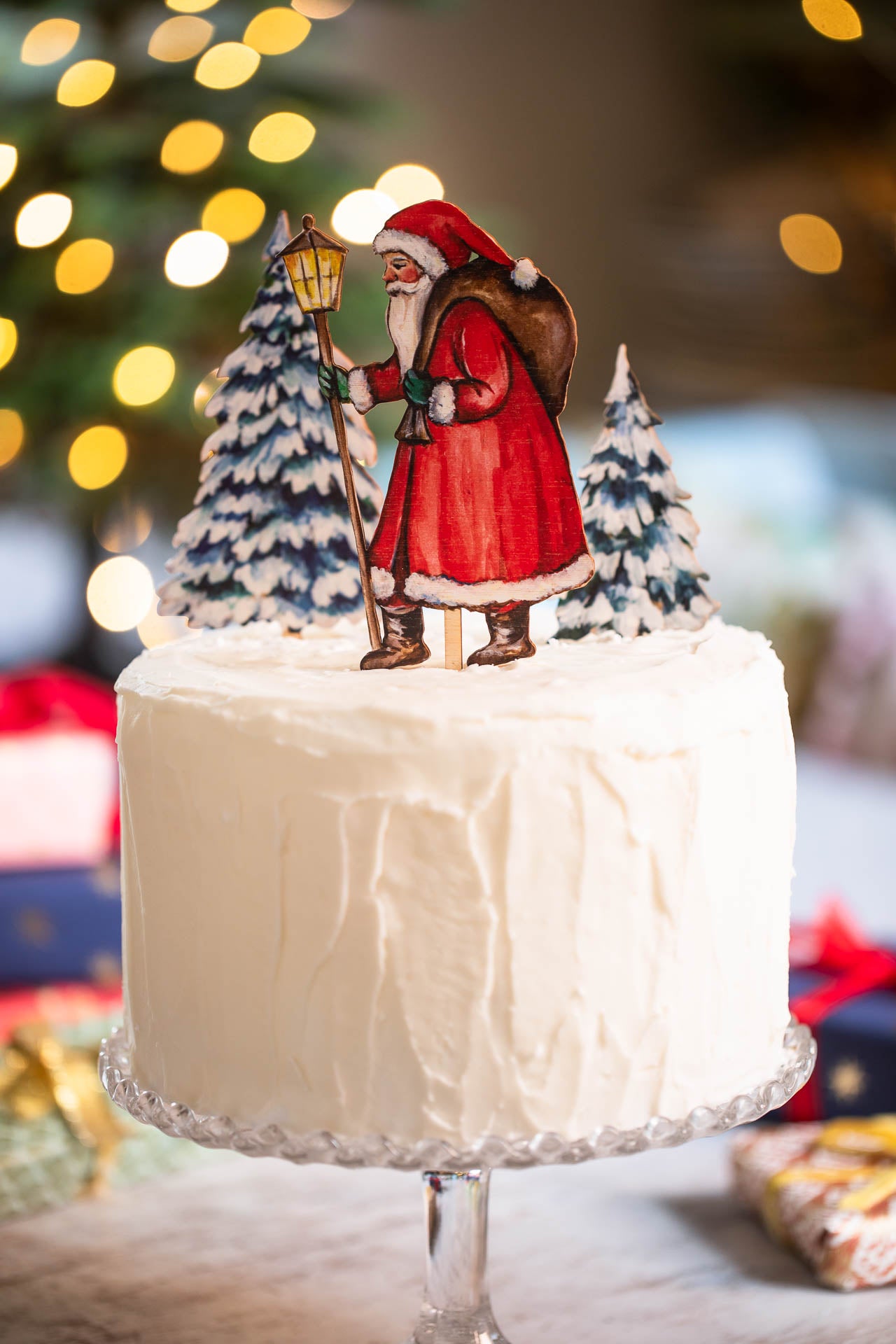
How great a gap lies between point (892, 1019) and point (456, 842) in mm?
950

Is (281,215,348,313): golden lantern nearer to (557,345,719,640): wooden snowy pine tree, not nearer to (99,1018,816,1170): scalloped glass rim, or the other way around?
(557,345,719,640): wooden snowy pine tree

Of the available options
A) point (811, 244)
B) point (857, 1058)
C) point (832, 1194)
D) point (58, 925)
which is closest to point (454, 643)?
point (832, 1194)

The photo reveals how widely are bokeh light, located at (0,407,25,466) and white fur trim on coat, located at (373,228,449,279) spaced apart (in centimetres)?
159

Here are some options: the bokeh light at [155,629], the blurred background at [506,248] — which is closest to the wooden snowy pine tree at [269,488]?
the blurred background at [506,248]

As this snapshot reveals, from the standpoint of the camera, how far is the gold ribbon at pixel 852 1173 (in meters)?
1.38

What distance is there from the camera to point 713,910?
91cm

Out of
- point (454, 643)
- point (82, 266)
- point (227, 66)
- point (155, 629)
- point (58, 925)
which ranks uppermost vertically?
point (227, 66)

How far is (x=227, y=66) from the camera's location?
2.31m

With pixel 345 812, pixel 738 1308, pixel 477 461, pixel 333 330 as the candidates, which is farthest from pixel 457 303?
pixel 333 330

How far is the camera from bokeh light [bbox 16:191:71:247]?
2.19 meters

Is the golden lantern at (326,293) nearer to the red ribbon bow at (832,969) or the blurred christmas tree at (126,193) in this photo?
the red ribbon bow at (832,969)

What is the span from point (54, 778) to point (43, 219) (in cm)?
93

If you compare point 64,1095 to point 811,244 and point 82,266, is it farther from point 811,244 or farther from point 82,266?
point 811,244

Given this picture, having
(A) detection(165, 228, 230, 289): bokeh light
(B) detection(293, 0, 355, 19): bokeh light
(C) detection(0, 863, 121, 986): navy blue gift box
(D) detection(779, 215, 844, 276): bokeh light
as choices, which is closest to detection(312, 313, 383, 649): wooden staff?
(C) detection(0, 863, 121, 986): navy blue gift box
